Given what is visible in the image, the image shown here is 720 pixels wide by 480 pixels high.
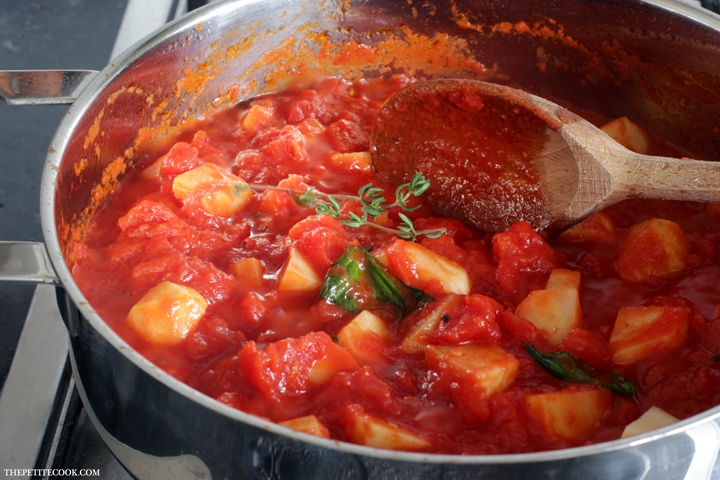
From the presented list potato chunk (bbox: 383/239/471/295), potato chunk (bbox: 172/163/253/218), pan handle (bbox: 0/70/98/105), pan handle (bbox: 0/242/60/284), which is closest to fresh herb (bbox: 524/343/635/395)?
potato chunk (bbox: 383/239/471/295)

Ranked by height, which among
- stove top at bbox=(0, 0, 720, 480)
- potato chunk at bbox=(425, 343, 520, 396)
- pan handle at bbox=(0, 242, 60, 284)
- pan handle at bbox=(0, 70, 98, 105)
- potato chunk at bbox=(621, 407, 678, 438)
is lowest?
stove top at bbox=(0, 0, 720, 480)

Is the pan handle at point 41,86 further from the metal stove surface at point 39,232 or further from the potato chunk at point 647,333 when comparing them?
the potato chunk at point 647,333

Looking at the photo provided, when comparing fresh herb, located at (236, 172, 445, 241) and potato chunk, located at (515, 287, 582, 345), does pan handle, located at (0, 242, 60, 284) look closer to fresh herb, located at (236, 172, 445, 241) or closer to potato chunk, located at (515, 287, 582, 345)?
fresh herb, located at (236, 172, 445, 241)

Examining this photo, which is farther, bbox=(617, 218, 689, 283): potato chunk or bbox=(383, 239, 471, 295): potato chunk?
bbox=(617, 218, 689, 283): potato chunk

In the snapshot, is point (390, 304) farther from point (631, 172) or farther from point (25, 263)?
point (25, 263)

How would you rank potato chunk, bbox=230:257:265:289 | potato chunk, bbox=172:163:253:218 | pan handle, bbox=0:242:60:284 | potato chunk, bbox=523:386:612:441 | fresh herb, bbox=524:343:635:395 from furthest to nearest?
potato chunk, bbox=172:163:253:218 → potato chunk, bbox=230:257:265:289 → fresh herb, bbox=524:343:635:395 → potato chunk, bbox=523:386:612:441 → pan handle, bbox=0:242:60:284

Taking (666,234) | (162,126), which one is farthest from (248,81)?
(666,234)

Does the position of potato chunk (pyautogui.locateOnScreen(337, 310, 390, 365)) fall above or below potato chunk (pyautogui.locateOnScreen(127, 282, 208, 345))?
above

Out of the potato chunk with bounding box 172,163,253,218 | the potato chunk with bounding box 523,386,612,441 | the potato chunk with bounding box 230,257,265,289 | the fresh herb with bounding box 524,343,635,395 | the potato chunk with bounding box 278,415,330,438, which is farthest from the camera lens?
the potato chunk with bounding box 172,163,253,218
